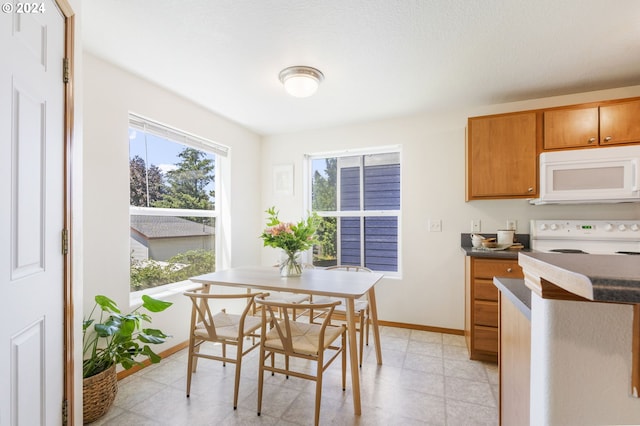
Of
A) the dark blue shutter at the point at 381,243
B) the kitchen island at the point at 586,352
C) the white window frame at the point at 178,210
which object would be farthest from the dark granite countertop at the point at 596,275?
the dark blue shutter at the point at 381,243

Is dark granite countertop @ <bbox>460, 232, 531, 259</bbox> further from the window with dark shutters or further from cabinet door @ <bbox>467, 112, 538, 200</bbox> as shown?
the window with dark shutters

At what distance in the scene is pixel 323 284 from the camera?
214 centimetres

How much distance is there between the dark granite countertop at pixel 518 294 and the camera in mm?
863

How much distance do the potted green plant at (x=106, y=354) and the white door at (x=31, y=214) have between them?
0.44 m

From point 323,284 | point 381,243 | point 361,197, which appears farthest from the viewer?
point 361,197

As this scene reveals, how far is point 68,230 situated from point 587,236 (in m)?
3.67

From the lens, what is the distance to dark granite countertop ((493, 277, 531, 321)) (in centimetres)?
86

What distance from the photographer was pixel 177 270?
294 cm

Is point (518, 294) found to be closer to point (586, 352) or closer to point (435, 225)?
point (586, 352)

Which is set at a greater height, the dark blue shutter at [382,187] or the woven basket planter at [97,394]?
the dark blue shutter at [382,187]

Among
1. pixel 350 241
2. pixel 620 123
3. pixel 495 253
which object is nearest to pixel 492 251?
pixel 495 253

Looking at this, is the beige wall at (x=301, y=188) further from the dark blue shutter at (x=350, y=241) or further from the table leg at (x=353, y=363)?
the table leg at (x=353, y=363)

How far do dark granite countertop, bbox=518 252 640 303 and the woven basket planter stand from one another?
2252 mm

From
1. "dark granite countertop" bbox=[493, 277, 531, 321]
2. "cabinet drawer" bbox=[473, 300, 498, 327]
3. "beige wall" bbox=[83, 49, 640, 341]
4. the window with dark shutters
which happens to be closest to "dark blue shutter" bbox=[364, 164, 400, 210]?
the window with dark shutters
